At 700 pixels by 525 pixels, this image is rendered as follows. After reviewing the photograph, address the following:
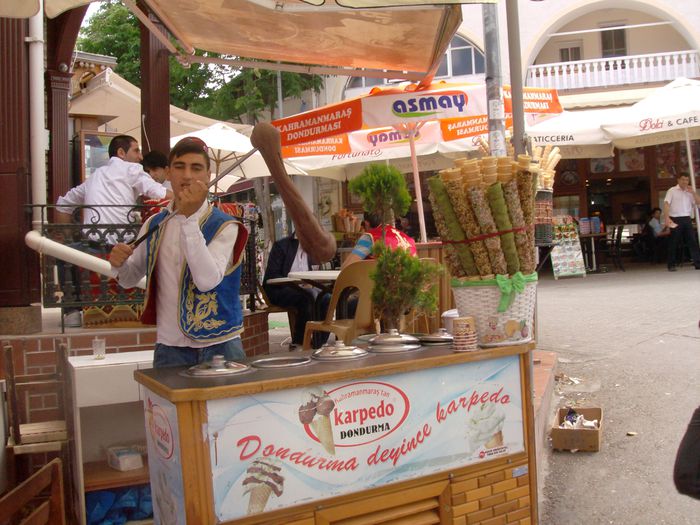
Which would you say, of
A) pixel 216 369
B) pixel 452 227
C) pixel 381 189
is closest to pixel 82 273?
pixel 381 189

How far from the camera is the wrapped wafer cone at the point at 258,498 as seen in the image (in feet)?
7.92

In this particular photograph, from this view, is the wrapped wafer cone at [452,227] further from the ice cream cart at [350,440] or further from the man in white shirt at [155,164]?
the man in white shirt at [155,164]

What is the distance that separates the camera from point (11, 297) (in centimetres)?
528

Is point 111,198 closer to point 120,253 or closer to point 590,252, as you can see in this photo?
point 120,253

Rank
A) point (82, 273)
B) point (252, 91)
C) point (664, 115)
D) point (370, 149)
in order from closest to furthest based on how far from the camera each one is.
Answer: point (82, 273), point (664, 115), point (370, 149), point (252, 91)

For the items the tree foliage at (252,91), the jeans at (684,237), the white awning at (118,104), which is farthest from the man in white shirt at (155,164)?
the tree foliage at (252,91)

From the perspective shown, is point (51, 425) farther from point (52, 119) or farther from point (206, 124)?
point (206, 124)

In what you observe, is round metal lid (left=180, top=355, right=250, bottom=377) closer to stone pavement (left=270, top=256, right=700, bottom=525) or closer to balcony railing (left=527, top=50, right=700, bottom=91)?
stone pavement (left=270, top=256, right=700, bottom=525)

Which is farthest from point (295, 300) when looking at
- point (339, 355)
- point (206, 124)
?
point (206, 124)

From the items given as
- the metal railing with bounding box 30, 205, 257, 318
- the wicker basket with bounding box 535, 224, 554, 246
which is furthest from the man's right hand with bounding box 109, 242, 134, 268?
the wicker basket with bounding box 535, 224, 554, 246

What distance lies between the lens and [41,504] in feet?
7.80

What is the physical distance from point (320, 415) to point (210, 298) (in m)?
0.79

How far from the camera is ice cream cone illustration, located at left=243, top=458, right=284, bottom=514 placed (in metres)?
2.41

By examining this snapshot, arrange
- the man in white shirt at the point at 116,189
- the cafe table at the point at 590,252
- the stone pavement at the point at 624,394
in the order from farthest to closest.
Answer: the cafe table at the point at 590,252
the man in white shirt at the point at 116,189
the stone pavement at the point at 624,394
